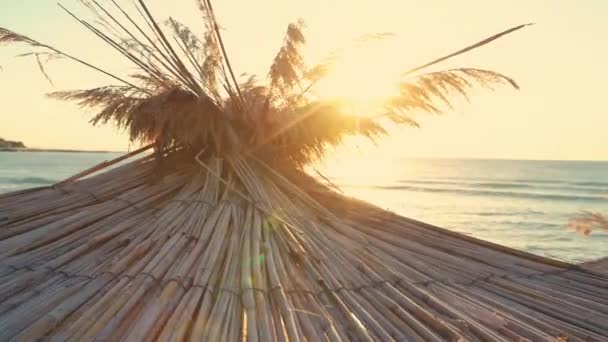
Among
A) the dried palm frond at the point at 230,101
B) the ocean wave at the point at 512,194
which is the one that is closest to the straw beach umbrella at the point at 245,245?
the dried palm frond at the point at 230,101

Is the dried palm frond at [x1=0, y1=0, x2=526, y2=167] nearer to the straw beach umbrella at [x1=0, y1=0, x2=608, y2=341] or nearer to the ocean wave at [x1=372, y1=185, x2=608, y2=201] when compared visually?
the straw beach umbrella at [x1=0, y1=0, x2=608, y2=341]

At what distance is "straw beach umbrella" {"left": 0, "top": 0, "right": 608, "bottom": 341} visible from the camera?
143cm

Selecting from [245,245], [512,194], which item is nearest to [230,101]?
[245,245]

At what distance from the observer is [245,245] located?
1828mm

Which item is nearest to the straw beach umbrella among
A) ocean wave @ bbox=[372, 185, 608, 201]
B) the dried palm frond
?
the dried palm frond

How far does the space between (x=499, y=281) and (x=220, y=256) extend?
1059 millimetres

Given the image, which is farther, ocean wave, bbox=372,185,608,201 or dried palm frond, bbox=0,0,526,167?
ocean wave, bbox=372,185,608,201

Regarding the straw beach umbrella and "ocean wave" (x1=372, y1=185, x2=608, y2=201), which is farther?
"ocean wave" (x1=372, y1=185, x2=608, y2=201)

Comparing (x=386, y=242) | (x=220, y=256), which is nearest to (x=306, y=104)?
(x=386, y=242)

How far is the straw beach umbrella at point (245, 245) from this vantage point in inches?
56.2

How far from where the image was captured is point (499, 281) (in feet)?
6.46

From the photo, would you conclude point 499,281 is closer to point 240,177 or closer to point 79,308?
point 240,177

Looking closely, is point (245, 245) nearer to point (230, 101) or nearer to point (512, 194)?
point (230, 101)

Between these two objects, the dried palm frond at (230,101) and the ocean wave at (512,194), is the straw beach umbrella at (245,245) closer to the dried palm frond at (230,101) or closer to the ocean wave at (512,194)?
the dried palm frond at (230,101)
